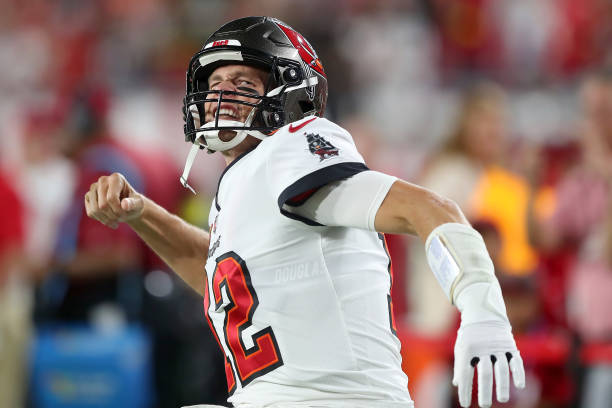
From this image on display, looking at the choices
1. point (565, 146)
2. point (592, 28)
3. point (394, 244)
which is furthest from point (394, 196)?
point (592, 28)

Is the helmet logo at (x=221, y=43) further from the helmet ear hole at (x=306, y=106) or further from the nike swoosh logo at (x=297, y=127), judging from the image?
the nike swoosh logo at (x=297, y=127)

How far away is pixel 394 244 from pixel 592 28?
15.5 ft

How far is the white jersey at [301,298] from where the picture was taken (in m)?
2.56

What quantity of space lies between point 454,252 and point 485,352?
24cm

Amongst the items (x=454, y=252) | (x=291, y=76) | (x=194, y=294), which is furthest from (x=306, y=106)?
(x=194, y=294)

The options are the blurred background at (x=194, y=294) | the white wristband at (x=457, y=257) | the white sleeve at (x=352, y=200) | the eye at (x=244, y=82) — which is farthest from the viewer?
the blurred background at (x=194, y=294)

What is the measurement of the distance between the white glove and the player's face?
1102 millimetres

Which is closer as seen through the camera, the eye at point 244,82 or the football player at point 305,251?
the football player at point 305,251

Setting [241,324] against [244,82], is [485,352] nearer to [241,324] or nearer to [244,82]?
[241,324]

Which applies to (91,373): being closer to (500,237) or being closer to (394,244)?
(394,244)

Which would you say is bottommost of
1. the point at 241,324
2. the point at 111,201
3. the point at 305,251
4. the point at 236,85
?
the point at 241,324

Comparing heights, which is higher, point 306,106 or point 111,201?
point 306,106

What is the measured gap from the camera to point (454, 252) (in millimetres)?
2199

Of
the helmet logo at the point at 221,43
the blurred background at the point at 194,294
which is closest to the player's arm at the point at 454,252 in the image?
the helmet logo at the point at 221,43
